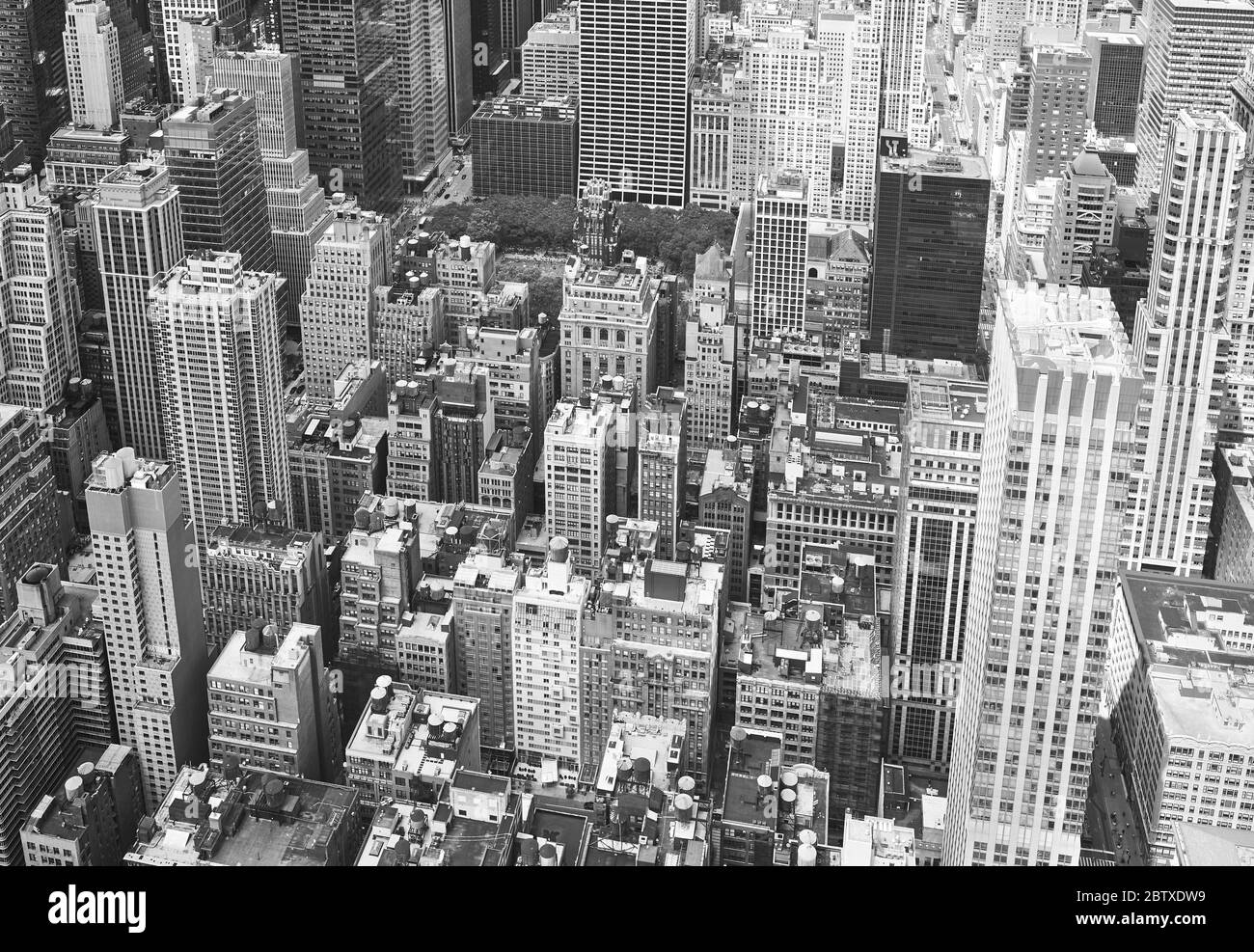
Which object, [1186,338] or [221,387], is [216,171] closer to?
[221,387]

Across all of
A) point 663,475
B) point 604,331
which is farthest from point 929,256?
point 663,475

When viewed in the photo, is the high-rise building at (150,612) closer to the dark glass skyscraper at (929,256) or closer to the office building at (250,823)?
the office building at (250,823)

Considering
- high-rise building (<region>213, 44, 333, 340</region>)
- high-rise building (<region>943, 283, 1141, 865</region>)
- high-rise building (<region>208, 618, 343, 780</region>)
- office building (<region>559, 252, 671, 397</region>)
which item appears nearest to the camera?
high-rise building (<region>943, 283, 1141, 865</region>)

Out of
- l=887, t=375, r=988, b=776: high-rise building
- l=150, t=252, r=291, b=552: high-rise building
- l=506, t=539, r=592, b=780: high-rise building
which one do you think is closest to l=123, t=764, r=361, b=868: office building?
l=506, t=539, r=592, b=780: high-rise building

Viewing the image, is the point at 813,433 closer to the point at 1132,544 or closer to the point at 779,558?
the point at 779,558

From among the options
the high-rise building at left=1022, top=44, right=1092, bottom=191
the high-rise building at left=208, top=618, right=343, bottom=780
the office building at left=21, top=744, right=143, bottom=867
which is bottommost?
the office building at left=21, top=744, right=143, bottom=867

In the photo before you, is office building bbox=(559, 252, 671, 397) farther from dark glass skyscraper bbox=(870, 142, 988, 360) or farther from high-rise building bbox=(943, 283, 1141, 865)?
high-rise building bbox=(943, 283, 1141, 865)

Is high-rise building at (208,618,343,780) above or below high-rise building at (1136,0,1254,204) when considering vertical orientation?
below
